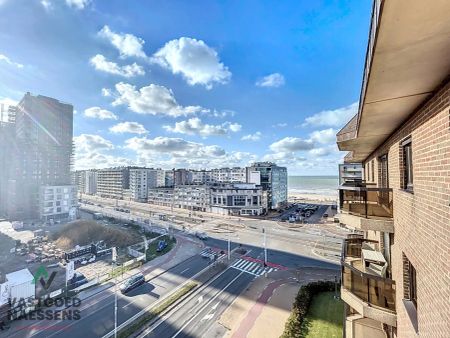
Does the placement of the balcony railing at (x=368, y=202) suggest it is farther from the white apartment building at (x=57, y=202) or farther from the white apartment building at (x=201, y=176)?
the white apartment building at (x=201, y=176)

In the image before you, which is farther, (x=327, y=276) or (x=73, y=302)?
(x=327, y=276)

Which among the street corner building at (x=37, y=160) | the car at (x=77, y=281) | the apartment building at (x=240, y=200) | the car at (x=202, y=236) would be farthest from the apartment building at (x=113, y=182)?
the car at (x=77, y=281)

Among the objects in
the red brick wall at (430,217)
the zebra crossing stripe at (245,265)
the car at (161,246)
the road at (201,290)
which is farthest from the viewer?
the car at (161,246)

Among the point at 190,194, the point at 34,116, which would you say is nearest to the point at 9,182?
the point at 34,116

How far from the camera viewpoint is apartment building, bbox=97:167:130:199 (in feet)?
356

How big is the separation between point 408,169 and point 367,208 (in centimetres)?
185

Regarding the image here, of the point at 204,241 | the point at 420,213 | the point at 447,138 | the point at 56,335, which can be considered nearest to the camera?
the point at 447,138

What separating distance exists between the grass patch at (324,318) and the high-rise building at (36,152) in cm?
7447

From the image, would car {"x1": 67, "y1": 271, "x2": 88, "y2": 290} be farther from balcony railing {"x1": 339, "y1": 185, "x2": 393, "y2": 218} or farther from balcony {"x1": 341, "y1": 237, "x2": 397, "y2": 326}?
balcony railing {"x1": 339, "y1": 185, "x2": 393, "y2": 218}

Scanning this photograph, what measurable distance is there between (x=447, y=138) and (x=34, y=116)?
88.9 metres

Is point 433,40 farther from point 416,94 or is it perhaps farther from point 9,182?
point 9,182

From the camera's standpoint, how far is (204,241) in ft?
138

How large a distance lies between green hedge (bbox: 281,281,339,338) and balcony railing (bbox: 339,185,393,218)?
12.6 m

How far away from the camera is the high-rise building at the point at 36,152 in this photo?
66500 millimetres
